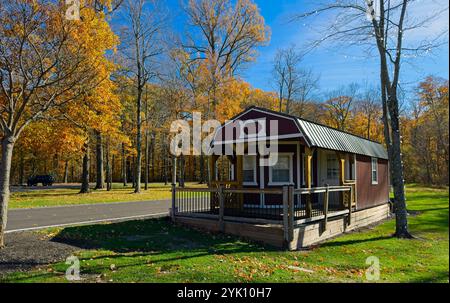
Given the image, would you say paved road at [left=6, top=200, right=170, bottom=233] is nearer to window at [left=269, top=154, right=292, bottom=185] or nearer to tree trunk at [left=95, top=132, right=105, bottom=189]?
window at [left=269, top=154, right=292, bottom=185]

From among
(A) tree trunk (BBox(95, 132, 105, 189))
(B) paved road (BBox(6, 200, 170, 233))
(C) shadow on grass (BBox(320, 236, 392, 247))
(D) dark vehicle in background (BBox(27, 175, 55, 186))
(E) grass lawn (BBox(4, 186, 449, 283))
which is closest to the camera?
(E) grass lawn (BBox(4, 186, 449, 283))

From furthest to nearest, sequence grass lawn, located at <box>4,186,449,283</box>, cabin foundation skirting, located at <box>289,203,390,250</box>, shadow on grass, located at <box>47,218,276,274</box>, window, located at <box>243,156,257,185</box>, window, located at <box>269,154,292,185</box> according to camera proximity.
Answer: window, located at <box>243,156,257,185</box> < window, located at <box>269,154,292,185</box> < cabin foundation skirting, located at <box>289,203,390,250</box> < shadow on grass, located at <box>47,218,276,274</box> < grass lawn, located at <box>4,186,449,283</box>

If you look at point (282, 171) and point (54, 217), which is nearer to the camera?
point (54, 217)

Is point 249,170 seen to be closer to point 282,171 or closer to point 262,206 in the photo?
point 282,171

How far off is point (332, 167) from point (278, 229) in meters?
7.05

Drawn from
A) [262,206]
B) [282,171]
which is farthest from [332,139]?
[262,206]

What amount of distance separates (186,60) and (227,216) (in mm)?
22862

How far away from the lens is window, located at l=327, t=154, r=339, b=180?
15211 mm

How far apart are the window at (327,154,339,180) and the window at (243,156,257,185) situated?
3818 mm

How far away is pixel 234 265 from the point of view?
280 inches

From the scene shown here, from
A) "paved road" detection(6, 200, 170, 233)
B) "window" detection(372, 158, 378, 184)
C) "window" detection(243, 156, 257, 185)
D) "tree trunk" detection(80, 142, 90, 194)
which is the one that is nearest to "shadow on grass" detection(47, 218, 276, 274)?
"paved road" detection(6, 200, 170, 233)

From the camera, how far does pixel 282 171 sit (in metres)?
13.5
